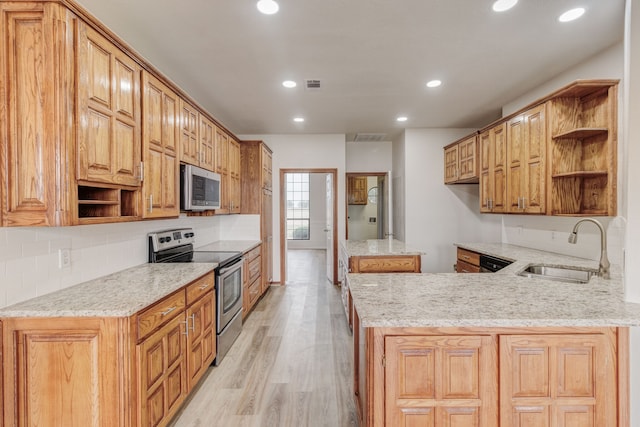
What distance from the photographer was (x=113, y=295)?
1.82 m

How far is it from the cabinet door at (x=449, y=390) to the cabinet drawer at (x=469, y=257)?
8.53ft

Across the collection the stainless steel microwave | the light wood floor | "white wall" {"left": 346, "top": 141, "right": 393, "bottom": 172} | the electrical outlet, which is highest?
"white wall" {"left": 346, "top": 141, "right": 393, "bottom": 172}

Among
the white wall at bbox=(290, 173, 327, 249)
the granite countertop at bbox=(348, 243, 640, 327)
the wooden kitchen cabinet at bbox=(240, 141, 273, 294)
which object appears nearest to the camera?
the granite countertop at bbox=(348, 243, 640, 327)

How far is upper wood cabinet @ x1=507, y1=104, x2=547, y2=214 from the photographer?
10.5 ft

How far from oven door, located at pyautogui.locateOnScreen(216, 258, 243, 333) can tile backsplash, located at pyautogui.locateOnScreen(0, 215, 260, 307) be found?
716mm

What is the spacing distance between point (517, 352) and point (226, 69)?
3.17m

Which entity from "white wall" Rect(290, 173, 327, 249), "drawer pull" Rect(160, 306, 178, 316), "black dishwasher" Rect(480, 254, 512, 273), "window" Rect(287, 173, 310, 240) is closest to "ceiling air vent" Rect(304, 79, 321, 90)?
"drawer pull" Rect(160, 306, 178, 316)

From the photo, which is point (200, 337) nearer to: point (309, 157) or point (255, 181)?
point (255, 181)

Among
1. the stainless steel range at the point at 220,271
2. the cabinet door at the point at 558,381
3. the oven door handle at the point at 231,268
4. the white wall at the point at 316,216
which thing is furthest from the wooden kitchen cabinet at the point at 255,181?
the white wall at the point at 316,216

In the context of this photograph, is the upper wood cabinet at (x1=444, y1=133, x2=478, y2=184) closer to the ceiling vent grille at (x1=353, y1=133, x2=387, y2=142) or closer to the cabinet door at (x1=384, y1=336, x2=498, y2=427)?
the ceiling vent grille at (x1=353, y1=133, x2=387, y2=142)

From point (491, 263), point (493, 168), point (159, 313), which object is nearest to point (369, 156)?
point (493, 168)

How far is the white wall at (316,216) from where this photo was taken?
10.8 metres

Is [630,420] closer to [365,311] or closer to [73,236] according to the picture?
[365,311]

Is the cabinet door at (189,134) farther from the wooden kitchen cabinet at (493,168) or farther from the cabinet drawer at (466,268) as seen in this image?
the wooden kitchen cabinet at (493,168)
